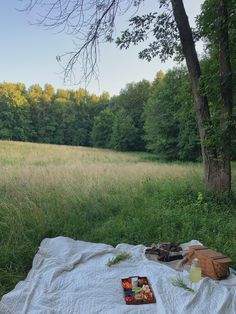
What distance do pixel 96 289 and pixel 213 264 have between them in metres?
1.30

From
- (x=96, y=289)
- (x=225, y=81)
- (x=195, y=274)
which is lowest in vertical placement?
(x=96, y=289)

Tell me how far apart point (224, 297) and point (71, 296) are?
1.46 metres

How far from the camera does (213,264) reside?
2.74 metres

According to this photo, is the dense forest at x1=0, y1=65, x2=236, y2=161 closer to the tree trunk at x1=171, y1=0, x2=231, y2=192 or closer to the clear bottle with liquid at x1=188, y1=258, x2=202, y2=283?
the tree trunk at x1=171, y1=0, x2=231, y2=192

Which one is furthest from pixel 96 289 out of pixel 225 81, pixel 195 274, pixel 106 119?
pixel 106 119

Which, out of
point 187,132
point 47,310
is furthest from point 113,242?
point 187,132

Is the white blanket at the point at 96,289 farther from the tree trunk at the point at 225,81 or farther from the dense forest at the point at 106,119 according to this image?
the dense forest at the point at 106,119

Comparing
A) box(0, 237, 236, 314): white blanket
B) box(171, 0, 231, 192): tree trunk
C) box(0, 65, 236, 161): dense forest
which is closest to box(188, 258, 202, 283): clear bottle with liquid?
box(0, 237, 236, 314): white blanket

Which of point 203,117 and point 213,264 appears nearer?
point 213,264

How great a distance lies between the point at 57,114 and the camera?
1678 inches

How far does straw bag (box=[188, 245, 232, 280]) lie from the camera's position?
2719 mm

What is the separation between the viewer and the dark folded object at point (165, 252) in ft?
10.6

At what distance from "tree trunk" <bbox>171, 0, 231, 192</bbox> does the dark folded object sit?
8.87ft

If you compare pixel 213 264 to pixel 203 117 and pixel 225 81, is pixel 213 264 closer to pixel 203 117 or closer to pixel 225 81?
pixel 203 117
